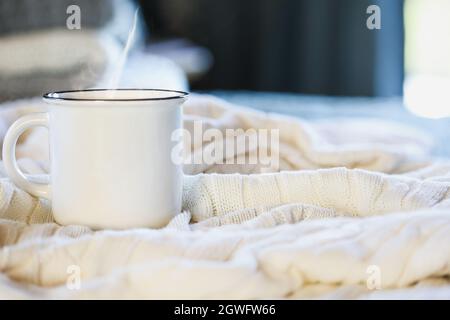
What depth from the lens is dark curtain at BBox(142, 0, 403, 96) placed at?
2.62m

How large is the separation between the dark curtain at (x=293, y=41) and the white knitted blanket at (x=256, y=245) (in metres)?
2.08

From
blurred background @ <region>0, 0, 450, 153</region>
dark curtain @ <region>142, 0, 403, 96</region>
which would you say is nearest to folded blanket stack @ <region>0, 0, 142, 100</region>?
blurred background @ <region>0, 0, 450, 153</region>

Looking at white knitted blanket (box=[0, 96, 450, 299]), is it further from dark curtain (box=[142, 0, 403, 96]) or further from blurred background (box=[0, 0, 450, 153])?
dark curtain (box=[142, 0, 403, 96])

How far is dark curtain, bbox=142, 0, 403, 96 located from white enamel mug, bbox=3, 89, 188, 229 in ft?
7.11

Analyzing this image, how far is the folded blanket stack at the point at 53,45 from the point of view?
49.3 inches

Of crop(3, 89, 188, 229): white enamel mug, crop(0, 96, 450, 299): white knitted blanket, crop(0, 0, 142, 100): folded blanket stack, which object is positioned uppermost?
crop(0, 0, 142, 100): folded blanket stack

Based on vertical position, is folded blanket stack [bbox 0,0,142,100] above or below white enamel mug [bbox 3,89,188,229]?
above

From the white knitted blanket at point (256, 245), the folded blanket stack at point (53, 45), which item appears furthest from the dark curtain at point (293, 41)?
the white knitted blanket at point (256, 245)

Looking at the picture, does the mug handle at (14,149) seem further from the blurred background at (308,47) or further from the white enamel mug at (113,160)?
the blurred background at (308,47)

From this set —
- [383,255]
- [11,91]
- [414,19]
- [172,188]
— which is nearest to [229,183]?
[172,188]

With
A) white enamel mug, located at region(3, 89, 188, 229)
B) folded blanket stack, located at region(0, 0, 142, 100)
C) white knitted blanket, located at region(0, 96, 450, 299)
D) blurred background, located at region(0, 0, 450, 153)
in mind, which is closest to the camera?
Result: white knitted blanket, located at region(0, 96, 450, 299)

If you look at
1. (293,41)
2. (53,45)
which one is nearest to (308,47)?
(293,41)

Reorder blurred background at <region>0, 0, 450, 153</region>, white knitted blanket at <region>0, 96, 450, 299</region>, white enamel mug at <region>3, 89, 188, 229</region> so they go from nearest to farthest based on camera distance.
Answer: white knitted blanket at <region>0, 96, 450, 299</region> < white enamel mug at <region>3, 89, 188, 229</region> < blurred background at <region>0, 0, 450, 153</region>
